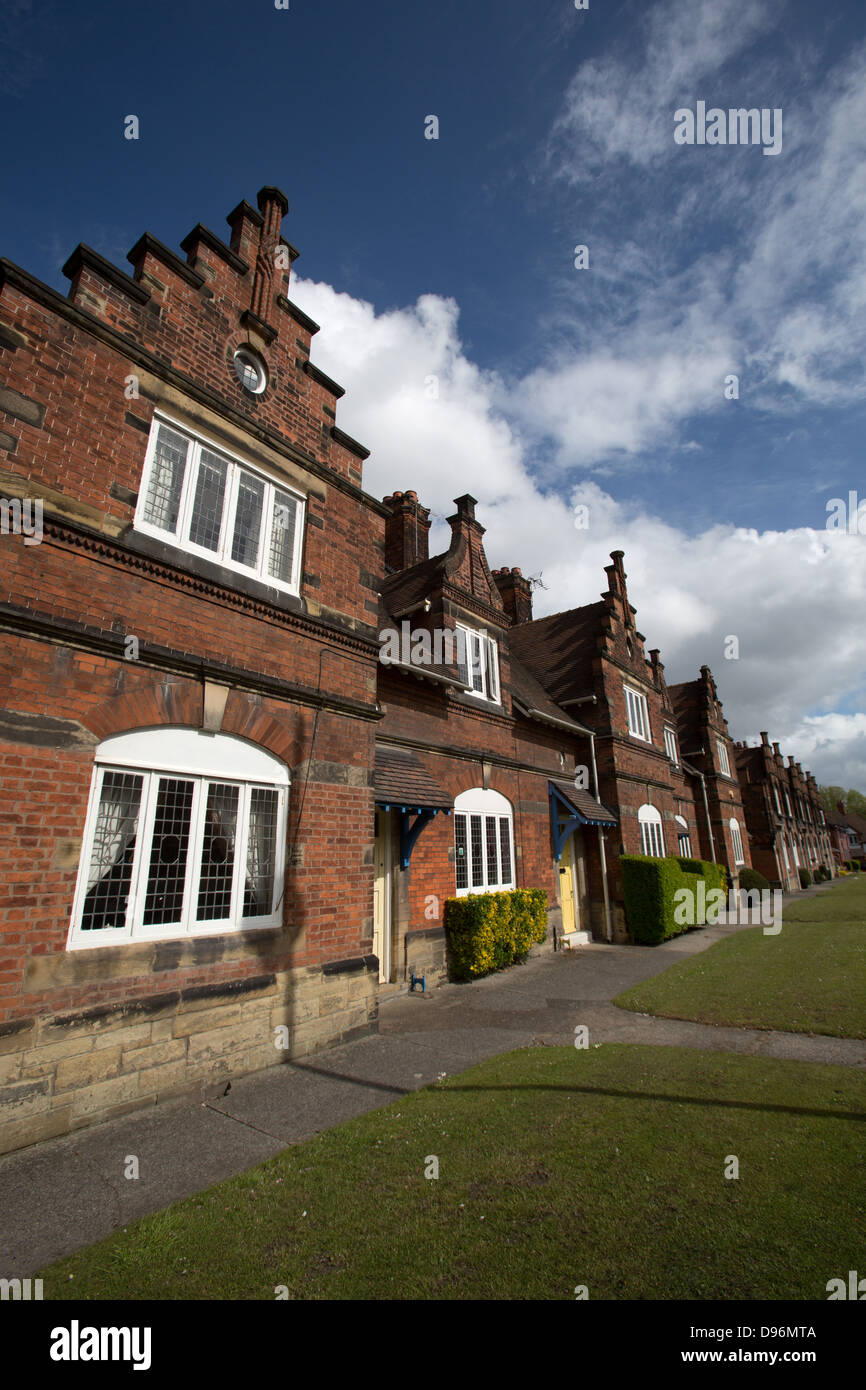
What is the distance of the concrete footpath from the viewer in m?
4.08

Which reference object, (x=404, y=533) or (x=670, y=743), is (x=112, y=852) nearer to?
(x=404, y=533)

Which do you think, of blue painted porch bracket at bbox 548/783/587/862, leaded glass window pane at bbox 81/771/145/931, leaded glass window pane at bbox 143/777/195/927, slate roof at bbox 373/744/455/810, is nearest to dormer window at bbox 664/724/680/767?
blue painted porch bracket at bbox 548/783/587/862

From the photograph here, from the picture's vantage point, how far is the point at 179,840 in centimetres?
646

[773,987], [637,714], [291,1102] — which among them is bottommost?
[291,1102]

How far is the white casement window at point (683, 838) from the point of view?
24.2 metres

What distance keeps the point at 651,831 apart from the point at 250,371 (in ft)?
60.0

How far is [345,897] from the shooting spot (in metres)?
8.05

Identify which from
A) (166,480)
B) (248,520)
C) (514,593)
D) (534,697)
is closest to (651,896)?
(534,697)

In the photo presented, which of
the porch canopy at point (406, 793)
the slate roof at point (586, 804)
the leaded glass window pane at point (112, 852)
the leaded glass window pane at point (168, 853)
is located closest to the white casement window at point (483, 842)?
the porch canopy at point (406, 793)

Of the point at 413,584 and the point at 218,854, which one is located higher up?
the point at 413,584

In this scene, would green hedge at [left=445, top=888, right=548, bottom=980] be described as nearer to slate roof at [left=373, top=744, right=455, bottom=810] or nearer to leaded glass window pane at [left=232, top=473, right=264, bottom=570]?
slate roof at [left=373, top=744, right=455, bottom=810]

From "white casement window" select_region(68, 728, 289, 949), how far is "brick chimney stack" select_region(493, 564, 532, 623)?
1754cm

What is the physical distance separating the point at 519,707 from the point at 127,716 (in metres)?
11.2
